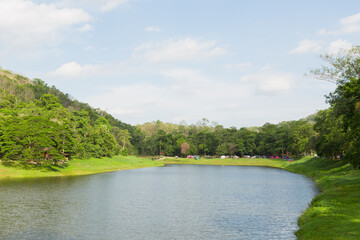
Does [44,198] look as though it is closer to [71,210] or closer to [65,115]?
[71,210]

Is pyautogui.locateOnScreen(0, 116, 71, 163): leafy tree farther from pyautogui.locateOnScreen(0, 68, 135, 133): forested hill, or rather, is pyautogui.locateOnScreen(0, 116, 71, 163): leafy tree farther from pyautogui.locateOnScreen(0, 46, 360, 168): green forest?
pyautogui.locateOnScreen(0, 68, 135, 133): forested hill

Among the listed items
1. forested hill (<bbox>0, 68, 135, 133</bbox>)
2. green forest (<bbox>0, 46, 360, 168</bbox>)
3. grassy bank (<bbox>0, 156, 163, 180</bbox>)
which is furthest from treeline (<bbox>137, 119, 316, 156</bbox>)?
grassy bank (<bbox>0, 156, 163, 180</bbox>)

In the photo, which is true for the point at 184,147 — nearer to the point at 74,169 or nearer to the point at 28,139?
the point at 74,169

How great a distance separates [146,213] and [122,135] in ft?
486

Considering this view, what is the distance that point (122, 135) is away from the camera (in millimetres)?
180500

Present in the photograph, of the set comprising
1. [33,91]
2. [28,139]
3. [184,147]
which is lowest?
[184,147]

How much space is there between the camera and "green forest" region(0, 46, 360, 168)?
1617 inches

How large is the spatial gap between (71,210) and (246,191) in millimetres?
31131

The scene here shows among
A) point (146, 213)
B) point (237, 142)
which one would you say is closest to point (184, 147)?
point (237, 142)

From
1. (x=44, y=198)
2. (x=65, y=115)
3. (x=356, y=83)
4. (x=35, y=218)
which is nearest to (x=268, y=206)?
(x=356, y=83)

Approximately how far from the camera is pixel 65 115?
101500 millimetres

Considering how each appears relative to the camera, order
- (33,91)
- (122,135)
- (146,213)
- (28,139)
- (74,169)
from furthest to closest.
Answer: (122,135) < (33,91) < (74,169) < (28,139) < (146,213)

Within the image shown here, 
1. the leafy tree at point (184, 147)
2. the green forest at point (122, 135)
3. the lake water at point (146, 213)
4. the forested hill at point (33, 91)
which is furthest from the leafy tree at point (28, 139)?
the leafy tree at point (184, 147)

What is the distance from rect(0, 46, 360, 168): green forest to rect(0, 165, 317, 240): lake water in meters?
12.9
